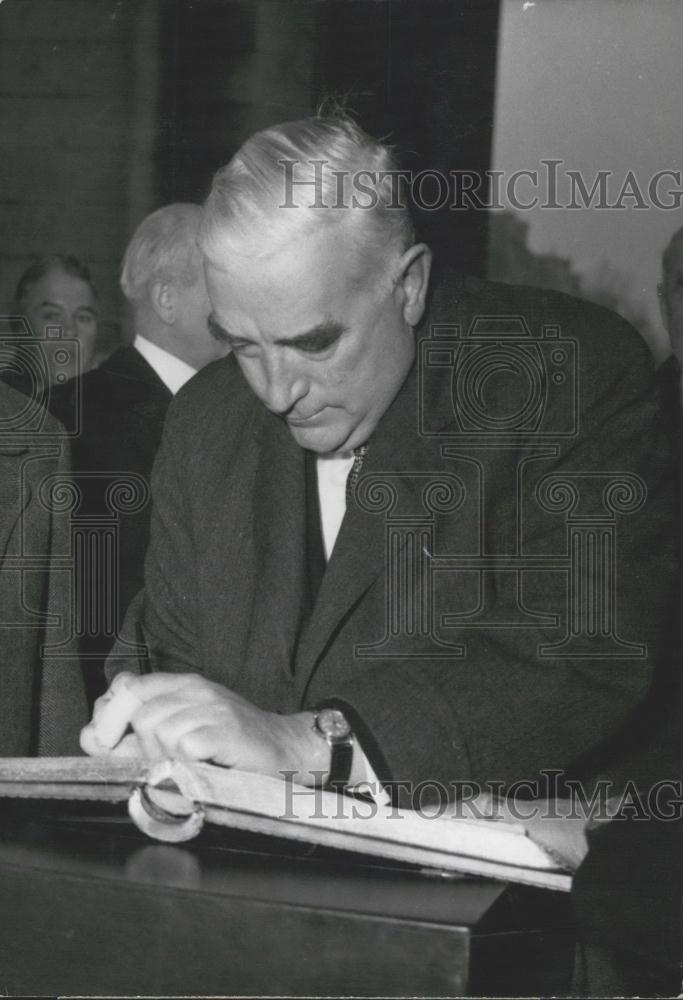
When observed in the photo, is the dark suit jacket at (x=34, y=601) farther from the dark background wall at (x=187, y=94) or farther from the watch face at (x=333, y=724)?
the watch face at (x=333, y=724)

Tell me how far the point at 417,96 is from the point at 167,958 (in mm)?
1498

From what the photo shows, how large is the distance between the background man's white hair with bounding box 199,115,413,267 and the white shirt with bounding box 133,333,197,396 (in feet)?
3.61

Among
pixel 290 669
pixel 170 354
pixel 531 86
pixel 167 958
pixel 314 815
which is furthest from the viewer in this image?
pixel 170 354

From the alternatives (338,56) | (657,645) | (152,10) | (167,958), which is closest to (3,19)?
(152,10)

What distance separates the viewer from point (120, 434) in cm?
255

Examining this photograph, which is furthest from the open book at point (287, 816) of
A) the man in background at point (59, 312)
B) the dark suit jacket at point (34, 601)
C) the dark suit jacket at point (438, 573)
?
the man in background at point (59, 312)

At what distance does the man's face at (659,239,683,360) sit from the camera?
2170 mm

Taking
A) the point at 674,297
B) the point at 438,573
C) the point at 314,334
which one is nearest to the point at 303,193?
the point at 314,334

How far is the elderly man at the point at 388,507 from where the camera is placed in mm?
1533

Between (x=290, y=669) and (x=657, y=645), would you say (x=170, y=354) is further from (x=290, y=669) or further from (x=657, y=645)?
(x=657, y=645)

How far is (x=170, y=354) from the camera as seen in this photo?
2738 mm

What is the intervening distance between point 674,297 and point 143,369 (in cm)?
115

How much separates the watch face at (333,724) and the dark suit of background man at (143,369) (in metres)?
0.92

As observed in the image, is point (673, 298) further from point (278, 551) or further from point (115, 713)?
point (115, 713)
